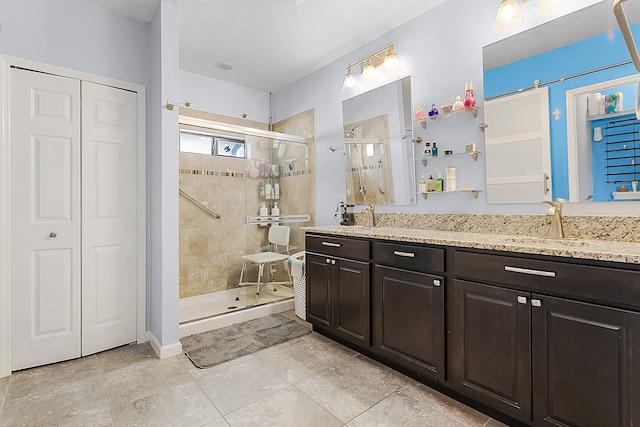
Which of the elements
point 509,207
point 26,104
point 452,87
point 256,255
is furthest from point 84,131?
point 509,207

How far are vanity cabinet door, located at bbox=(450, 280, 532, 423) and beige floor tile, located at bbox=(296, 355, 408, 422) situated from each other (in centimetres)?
43

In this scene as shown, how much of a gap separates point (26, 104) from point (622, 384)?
Result: 142 inches

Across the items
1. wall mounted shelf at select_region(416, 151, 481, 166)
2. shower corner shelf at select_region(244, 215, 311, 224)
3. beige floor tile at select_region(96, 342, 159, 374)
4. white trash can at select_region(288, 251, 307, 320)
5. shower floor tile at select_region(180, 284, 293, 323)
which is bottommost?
beige floor tile at select_region(96, 342, 159, 374)

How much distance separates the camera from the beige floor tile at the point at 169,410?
159 centimetres

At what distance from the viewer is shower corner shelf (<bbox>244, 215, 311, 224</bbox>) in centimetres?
345

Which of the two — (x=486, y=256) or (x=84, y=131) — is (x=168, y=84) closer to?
(x=84, y=131)

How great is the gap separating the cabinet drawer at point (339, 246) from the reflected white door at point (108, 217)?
4.83 feet

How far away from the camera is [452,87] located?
7.61 feet

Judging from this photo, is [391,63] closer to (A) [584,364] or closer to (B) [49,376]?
(A) [584,364]

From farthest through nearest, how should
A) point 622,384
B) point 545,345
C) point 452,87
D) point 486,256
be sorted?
1. point 452,87
2. point 486,256
3. point 545,345
4. point 622,384

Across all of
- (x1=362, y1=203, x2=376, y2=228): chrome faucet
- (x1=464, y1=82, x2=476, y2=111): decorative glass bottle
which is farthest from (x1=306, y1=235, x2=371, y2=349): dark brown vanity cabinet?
(x1=464, y1=82, x2=476, y2=111): decorative glass bottle

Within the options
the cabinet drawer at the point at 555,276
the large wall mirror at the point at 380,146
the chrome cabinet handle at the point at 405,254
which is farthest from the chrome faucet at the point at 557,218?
the large wall mirror at the point at 380,146

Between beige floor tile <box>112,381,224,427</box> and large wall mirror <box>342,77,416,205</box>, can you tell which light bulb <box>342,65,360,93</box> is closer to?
large wall mirror <box>342,77,416,205</box>

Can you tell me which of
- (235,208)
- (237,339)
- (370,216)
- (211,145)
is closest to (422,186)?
(370,216)
